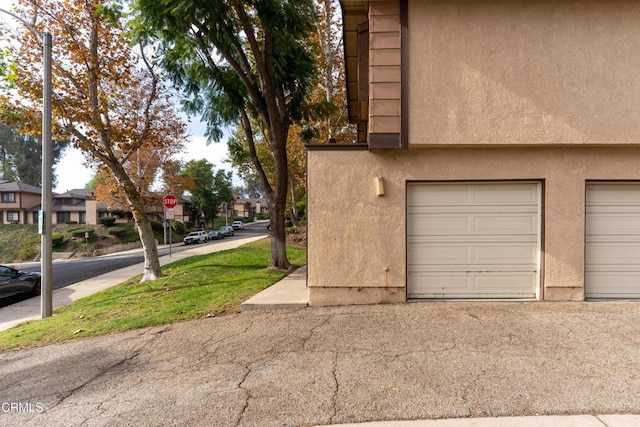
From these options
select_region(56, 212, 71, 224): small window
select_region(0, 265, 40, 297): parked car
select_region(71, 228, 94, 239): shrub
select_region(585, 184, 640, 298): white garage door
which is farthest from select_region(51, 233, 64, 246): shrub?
select_region(585, 184, 640, 298): white garage door

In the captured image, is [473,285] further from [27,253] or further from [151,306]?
[27,253]

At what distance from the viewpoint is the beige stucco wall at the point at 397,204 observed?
6.20 metres

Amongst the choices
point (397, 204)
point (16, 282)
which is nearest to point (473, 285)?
point (397, 204)

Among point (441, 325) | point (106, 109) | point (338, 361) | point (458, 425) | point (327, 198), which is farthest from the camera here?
point (106, 109)

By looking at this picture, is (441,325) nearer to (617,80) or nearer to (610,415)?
(610,415)

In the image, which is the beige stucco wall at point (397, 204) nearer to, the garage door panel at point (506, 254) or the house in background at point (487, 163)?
the house in background at point (487, 163)

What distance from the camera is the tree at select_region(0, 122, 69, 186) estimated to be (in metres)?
54.7

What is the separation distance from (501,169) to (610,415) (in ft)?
13.4

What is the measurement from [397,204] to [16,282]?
13.6 m

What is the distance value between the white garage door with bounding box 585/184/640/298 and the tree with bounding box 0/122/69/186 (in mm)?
65733

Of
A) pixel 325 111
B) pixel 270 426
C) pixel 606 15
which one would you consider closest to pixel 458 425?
pixel 270 426

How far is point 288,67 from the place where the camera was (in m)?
11.1

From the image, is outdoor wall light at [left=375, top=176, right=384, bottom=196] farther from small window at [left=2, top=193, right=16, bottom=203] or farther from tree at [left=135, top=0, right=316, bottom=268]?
small window at [left=2, top=193, right=16, bottom=203]

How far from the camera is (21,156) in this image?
55844 mm
